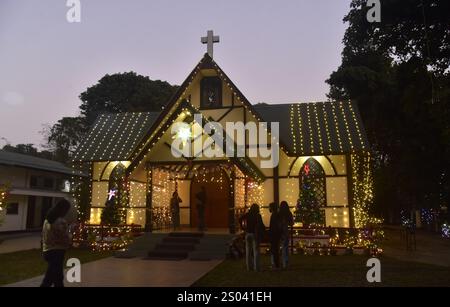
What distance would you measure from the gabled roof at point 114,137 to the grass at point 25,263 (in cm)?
489

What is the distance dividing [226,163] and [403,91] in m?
11.4

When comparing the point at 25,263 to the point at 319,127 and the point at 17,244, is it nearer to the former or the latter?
the point at 17,244

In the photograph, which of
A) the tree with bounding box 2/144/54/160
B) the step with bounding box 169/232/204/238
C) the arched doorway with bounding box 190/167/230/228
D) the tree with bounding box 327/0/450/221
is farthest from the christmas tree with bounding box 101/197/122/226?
the tree with bounding box 2/144/54/160

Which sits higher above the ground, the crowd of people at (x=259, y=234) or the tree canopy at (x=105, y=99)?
the tree canopy at (x=105, y=99)

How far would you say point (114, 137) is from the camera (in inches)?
786

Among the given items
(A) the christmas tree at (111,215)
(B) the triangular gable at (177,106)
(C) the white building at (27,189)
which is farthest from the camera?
(C) the white building at (27,189)

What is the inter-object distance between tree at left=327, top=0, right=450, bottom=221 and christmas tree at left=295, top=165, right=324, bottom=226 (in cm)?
567

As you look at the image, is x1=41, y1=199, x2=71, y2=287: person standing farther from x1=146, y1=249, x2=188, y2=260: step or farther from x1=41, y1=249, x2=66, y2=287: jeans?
x1=146, y1=249, x2=188, y2=260: step

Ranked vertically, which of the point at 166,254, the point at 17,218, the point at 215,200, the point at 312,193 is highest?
the point at 312,193

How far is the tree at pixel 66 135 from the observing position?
46.5 meters

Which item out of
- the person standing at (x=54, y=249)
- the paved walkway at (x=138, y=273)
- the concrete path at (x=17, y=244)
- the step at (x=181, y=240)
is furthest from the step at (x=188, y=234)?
the concrete path at (x=17, y=244)

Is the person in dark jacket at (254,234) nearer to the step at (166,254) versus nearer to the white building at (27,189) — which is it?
the step at (166,254)

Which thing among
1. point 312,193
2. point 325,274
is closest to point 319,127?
point 312,193
